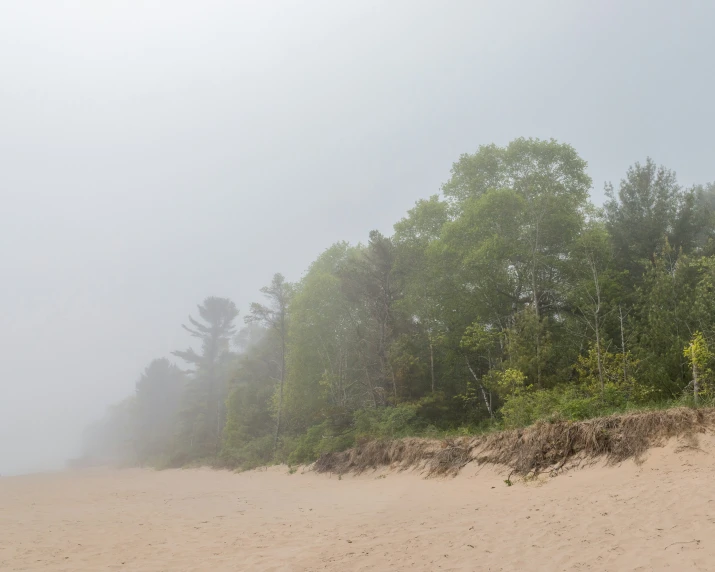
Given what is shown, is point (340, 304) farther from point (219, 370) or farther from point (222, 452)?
point (219, 370)

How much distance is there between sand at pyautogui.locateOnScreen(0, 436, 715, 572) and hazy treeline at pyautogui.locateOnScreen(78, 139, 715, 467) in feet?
12.6

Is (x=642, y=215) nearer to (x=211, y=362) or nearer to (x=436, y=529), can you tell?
(x=436, y=529)

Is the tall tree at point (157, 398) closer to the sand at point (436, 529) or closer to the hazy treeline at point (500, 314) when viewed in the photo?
the hazy treeline at point (500, 314)

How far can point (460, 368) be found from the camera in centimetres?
2470

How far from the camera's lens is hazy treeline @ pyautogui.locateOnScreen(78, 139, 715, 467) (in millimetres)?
16016

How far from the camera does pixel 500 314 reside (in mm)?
24641

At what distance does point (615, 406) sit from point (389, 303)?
14261mm

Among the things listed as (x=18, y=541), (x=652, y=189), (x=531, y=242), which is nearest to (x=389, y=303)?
(x=531, y=242)

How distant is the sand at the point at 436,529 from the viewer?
21.3 ft

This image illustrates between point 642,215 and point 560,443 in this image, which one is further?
point 642,215

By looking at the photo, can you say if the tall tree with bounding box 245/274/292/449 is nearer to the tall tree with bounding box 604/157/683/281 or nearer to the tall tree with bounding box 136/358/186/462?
the tall tree with bounding box 604/157/683/281

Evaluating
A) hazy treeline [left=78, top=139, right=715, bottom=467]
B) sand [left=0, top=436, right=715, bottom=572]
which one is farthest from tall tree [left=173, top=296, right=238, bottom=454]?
sand [left=0, top=436, right=715, bottom=572]

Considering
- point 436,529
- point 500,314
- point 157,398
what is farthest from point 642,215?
point 157,398

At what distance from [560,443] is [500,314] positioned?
13.1 meters
